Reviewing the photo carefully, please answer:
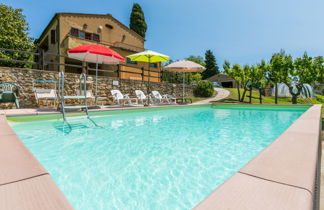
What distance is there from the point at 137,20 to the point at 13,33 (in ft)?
56.5

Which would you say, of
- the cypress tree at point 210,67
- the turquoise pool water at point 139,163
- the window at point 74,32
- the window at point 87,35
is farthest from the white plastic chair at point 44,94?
the cypress tree at point 210,67

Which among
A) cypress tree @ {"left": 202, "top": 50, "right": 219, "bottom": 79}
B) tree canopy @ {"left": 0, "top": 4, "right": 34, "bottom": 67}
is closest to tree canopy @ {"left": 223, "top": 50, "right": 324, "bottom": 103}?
tree canopy @ {"left": 0, "top": 4, "right": 34, "bottom": 67}

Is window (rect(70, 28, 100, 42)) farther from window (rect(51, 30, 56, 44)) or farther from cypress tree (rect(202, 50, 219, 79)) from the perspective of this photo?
cypress tree (rect(202, 50, 219, 79))

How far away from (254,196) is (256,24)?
61.5 ft

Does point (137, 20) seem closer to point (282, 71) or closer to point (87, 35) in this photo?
point (87, 35)

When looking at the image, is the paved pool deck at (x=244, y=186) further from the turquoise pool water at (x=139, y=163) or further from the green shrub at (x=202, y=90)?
the green shrub at (x=202, y=90)

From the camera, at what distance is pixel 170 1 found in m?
14.6

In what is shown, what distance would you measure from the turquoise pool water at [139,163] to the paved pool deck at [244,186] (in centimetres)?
64

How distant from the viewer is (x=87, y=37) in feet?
57.4

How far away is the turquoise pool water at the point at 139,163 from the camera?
5.61ft

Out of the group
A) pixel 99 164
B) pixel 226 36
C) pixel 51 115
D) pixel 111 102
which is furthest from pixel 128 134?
pixel 226 36

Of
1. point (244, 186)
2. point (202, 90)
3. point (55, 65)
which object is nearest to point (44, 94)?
point (244, 186)

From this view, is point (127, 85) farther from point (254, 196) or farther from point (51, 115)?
point (254, 196)

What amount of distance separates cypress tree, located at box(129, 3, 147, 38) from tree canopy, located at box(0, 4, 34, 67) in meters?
14.7
